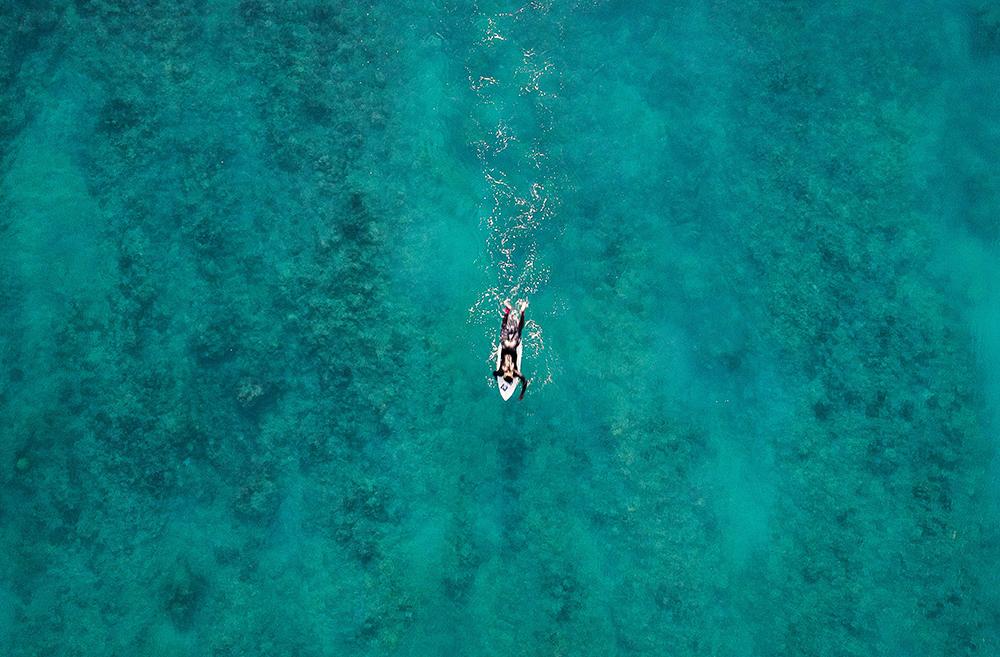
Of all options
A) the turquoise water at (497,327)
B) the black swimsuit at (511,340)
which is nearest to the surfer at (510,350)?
the black swimsuit at (511,340)

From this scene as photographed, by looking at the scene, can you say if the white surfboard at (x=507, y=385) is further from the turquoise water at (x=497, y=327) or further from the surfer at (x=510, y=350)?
the turquoise water at (x=497, y=327)

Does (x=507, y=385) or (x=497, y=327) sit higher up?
(x=497, y=327)

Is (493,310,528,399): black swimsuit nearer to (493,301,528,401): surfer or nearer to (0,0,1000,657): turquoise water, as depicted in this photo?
(493,301,528,401): surfer

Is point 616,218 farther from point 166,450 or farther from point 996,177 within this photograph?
point 166,450

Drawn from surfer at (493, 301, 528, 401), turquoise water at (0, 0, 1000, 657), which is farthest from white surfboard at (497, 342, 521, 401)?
turquoise water at (0, 0, 1000, 657)

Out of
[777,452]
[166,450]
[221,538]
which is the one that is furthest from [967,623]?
[166,450]

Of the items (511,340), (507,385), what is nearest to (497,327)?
(511,340)

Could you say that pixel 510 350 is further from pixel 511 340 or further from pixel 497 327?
pixel 497 327
